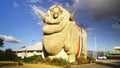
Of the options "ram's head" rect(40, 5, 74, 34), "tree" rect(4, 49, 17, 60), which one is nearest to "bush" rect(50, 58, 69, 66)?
"ram's head" rect(40, 5, 74, 34)

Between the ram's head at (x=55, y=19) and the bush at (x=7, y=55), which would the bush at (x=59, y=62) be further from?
the bush at (x=7, y=55)

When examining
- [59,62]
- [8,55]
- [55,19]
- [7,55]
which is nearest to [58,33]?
[55,19]

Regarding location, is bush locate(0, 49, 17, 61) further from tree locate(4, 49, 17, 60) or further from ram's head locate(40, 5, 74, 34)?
ram's head locate(40, 5, 74, 34)

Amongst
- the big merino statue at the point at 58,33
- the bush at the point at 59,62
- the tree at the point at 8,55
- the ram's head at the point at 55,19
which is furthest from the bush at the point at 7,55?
the bush at the point at 59,62

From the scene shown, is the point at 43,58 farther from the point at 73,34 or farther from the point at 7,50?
the point at 7,50

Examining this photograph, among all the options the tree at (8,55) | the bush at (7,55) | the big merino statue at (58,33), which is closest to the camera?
the big merino statue at (58,33)

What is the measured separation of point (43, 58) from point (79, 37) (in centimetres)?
795

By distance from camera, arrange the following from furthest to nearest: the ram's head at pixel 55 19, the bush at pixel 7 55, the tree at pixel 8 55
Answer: the tree at pixel 8 55 < the bush at pixel 7 55 < the ram's head at pixel 55 19

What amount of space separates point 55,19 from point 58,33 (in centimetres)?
219

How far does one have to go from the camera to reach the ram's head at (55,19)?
32500mm

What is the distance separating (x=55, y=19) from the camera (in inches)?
1292

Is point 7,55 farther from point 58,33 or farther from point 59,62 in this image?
point 59,62

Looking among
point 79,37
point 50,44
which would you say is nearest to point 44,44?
point 50,44

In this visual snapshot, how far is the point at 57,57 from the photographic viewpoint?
105ft
